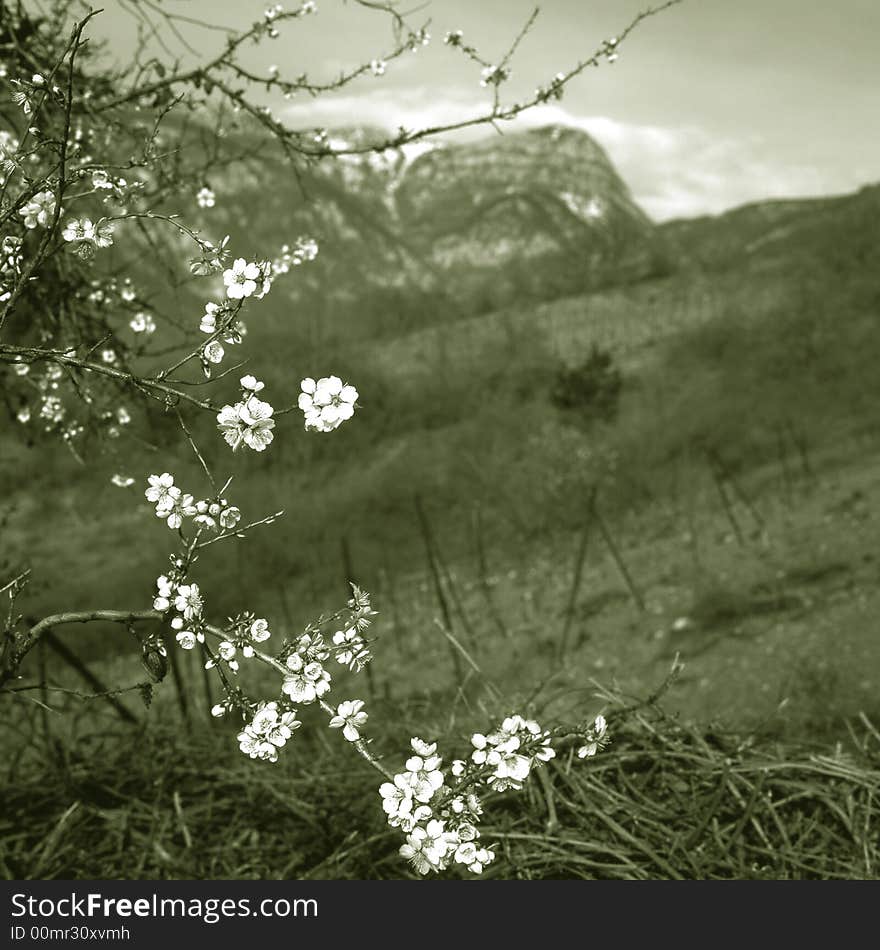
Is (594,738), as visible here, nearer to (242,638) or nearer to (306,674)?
(306,674)

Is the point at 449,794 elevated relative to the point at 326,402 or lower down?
lower down

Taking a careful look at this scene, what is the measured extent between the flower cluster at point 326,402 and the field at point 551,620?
46.8 inches

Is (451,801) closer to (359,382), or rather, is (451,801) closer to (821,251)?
(359,382)

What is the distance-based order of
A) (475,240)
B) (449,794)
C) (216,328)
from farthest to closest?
(475,240), (449,794), (216,328)

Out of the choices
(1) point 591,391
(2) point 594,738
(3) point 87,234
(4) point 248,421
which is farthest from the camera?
(1) point 591,391

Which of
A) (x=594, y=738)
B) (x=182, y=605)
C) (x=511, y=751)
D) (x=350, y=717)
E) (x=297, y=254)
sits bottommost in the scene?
(x=594, y=738)

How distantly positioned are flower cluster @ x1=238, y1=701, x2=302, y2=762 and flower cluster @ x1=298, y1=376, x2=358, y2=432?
690mm

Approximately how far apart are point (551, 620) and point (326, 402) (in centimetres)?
1172

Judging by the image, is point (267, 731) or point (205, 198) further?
point (205, 198)

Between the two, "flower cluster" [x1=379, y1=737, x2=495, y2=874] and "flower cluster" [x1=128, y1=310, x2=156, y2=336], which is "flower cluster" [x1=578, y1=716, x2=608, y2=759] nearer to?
"flower cluster" [x1=379, y1=737, x2=495, y2=874]

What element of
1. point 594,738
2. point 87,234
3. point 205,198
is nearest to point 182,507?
point 87,234

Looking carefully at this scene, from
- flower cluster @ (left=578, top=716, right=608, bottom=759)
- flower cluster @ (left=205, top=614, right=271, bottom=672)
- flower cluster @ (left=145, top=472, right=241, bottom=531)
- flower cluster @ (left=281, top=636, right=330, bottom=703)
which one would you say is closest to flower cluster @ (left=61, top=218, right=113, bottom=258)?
flower cluster @ (left=145, top=472, right=241, bottom=531)

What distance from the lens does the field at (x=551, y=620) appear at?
3340 mm

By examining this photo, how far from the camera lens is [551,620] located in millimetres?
13250
